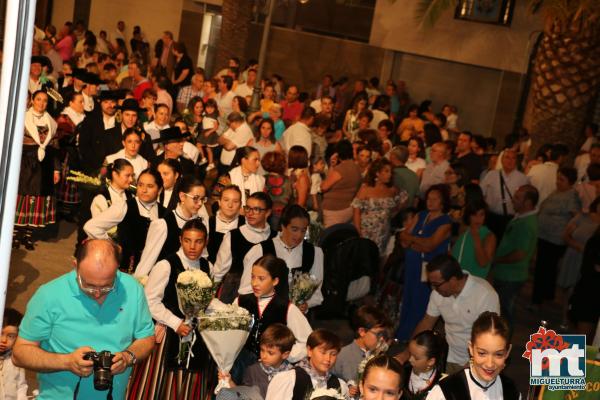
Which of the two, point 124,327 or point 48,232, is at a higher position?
point 124,327

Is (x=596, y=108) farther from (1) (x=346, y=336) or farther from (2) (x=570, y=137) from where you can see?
(1) (x=346, y=336)

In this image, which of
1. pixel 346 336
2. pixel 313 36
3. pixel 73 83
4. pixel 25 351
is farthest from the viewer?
pixel 313 36

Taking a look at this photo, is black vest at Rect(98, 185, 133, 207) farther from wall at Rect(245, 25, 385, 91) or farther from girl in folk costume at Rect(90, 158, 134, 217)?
wall at Rect(245, 25, 385, 91)

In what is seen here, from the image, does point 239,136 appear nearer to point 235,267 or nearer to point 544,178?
point 544,178

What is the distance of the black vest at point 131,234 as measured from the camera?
780 cm

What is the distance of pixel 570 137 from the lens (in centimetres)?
1681

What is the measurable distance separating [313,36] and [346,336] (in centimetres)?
1625

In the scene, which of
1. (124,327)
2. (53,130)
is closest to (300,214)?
(124,327)

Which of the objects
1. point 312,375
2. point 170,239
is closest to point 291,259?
point 170,239

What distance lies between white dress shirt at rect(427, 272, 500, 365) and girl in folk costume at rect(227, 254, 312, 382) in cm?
124

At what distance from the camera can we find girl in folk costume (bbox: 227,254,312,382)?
Answer: 6.37 metres

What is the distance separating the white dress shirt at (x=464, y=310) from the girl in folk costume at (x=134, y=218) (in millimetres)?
2645

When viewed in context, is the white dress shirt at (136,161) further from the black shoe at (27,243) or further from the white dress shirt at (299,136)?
the white dress shirt at (299,136)

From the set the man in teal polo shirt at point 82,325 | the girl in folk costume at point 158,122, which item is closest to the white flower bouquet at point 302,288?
the man in teal polo shirt at point 82,325
